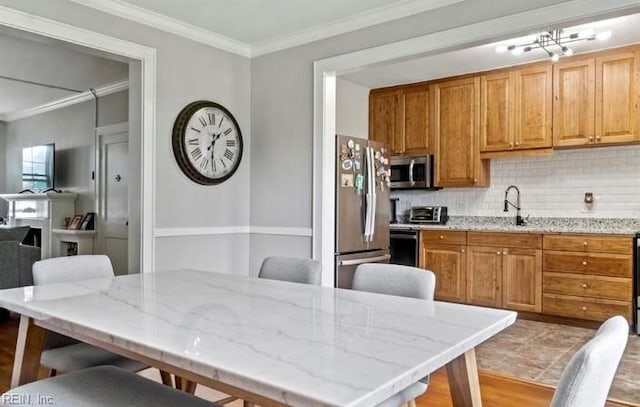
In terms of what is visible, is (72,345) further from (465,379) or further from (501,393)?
(501,393)

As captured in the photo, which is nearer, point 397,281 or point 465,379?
point 465,379

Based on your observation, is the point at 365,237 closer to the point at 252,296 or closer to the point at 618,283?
the point at 618,283

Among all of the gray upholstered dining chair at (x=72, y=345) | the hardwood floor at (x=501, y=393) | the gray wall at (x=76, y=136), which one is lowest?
the hardwood floor at (x=501, y=393)

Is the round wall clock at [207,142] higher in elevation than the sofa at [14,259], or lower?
higher

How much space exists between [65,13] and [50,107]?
4602 millimetres

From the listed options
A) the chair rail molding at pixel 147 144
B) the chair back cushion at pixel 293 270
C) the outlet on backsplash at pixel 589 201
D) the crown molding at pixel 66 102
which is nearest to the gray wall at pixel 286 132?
the chair rail molding at pixel 147 144

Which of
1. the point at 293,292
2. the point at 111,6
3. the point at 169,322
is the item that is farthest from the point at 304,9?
the point at 169,322

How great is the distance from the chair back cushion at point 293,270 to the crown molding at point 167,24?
83.3 inches

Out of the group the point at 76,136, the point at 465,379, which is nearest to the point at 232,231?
the point at 465,379

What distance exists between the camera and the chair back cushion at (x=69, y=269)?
2111 mm

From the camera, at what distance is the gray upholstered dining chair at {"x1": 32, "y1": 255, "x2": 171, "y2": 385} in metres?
1.85

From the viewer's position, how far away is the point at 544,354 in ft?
11.4

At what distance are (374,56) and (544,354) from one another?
2481mm

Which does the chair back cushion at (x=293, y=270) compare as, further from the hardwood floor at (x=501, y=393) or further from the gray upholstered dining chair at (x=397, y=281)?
the hardwood floor at (x=501, y=393)
